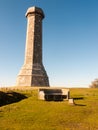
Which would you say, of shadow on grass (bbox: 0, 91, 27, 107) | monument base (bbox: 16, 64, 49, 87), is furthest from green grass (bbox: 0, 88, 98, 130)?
monument base (bbox: 16, 64, 49, 87)

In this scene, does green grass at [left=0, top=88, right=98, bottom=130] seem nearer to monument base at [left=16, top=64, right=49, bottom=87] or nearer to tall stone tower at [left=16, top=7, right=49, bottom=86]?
monument base at [left=16, top=64, right=49, bottom=87]

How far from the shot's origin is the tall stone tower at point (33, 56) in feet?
155

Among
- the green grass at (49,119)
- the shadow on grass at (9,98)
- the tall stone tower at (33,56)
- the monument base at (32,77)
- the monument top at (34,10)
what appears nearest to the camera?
the green grass at (49,119)

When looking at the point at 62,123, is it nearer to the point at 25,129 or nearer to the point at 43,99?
the point at 25,129

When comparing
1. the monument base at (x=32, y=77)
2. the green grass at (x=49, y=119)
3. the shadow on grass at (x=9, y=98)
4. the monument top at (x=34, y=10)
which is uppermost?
the monument top at (x=34, y=10)

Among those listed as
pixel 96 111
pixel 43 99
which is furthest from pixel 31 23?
pixel 96 111

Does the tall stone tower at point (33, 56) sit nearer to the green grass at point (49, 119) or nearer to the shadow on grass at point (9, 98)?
the shadow on grass at point (9, 98)

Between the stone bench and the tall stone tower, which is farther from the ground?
the tall stone tower

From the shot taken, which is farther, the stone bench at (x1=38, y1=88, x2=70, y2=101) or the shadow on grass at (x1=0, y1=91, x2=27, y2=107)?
the stone bench at (x1=38, y1=88, x2=70, y2=101)

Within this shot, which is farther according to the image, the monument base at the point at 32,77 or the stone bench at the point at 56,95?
the monument base at the point at 32,77

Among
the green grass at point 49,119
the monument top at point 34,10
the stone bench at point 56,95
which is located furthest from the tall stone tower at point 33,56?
the green grass at point 49,119

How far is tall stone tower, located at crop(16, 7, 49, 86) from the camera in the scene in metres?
47.4

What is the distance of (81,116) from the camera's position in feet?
53.8

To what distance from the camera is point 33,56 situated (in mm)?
50281
